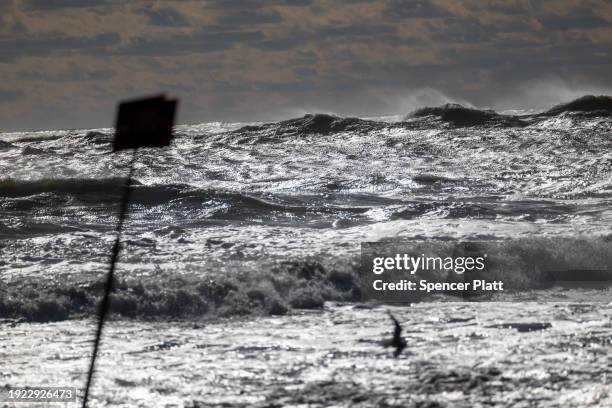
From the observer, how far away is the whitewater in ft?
20.5

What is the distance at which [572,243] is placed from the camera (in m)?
12.3

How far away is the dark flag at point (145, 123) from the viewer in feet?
16.0

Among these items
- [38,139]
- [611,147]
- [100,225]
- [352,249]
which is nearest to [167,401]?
[352,249]

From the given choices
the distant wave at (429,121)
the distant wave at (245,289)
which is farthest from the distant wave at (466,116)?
the distant wave at (245,289)

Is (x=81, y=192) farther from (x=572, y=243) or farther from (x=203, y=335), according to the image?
(x=203, y=335)

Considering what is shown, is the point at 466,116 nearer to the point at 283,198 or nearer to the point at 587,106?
the point at 587,106

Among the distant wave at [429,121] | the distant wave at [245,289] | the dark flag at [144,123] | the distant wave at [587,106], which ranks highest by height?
the distant wave at [587,106]

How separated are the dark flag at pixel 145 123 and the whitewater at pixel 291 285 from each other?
179cm

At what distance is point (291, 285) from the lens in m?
9.87

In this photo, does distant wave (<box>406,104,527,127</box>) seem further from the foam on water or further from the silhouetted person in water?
the silhouetted person in water

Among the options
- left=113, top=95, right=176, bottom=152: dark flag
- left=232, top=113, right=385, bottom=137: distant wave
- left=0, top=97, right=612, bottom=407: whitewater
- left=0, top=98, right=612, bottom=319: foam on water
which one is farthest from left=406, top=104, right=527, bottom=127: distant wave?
left=113, top=95, right=176, bottom=152: dark flag

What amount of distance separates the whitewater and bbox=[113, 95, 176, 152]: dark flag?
1790mm

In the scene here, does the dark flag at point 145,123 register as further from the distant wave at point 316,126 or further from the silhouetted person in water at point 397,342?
the distant wave at point 316,126

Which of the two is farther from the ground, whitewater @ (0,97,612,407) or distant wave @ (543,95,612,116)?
distant wave @ (543,95,612,116)
